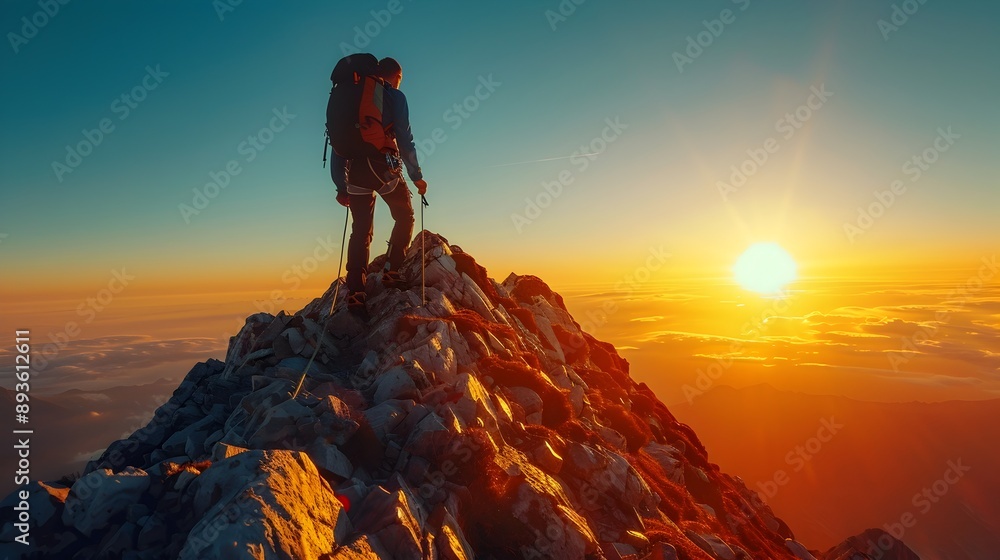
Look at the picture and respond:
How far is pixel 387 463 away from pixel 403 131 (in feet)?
30.3

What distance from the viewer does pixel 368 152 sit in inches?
544

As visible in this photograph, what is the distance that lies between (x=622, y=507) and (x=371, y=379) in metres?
7.34

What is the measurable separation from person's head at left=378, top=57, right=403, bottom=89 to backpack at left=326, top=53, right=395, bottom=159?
0.30 m

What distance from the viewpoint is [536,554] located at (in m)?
8.57

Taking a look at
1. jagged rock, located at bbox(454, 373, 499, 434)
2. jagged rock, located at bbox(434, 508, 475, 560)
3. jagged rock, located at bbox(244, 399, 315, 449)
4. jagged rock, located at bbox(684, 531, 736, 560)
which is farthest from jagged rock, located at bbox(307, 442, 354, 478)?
jagged rock, located at bbox(684, 531, 736, 560)

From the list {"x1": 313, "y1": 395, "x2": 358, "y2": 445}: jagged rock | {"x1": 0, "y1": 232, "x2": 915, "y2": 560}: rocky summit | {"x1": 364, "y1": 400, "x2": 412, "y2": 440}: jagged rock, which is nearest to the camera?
{"x1": 0, "y1": 232, "x2": 915, "y2": 560}: rocky summit

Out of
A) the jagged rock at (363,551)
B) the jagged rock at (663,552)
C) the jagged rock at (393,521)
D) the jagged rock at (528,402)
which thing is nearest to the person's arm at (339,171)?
the jagged rock at (528,402)

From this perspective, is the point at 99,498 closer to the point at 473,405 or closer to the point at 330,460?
the point at 330,460

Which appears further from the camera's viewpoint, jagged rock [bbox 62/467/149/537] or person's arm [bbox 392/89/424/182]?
person's arm [bbox 392/89/424/182]

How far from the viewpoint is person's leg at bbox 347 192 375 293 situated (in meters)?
14.7

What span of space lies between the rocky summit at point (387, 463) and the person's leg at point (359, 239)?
1149 mm

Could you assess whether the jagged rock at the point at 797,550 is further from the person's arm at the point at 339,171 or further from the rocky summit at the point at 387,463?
the person's arm at the point at 339,171

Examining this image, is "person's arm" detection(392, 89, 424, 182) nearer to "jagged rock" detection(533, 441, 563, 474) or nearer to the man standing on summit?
the man standing on summit

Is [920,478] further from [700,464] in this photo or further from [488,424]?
[488,424]
